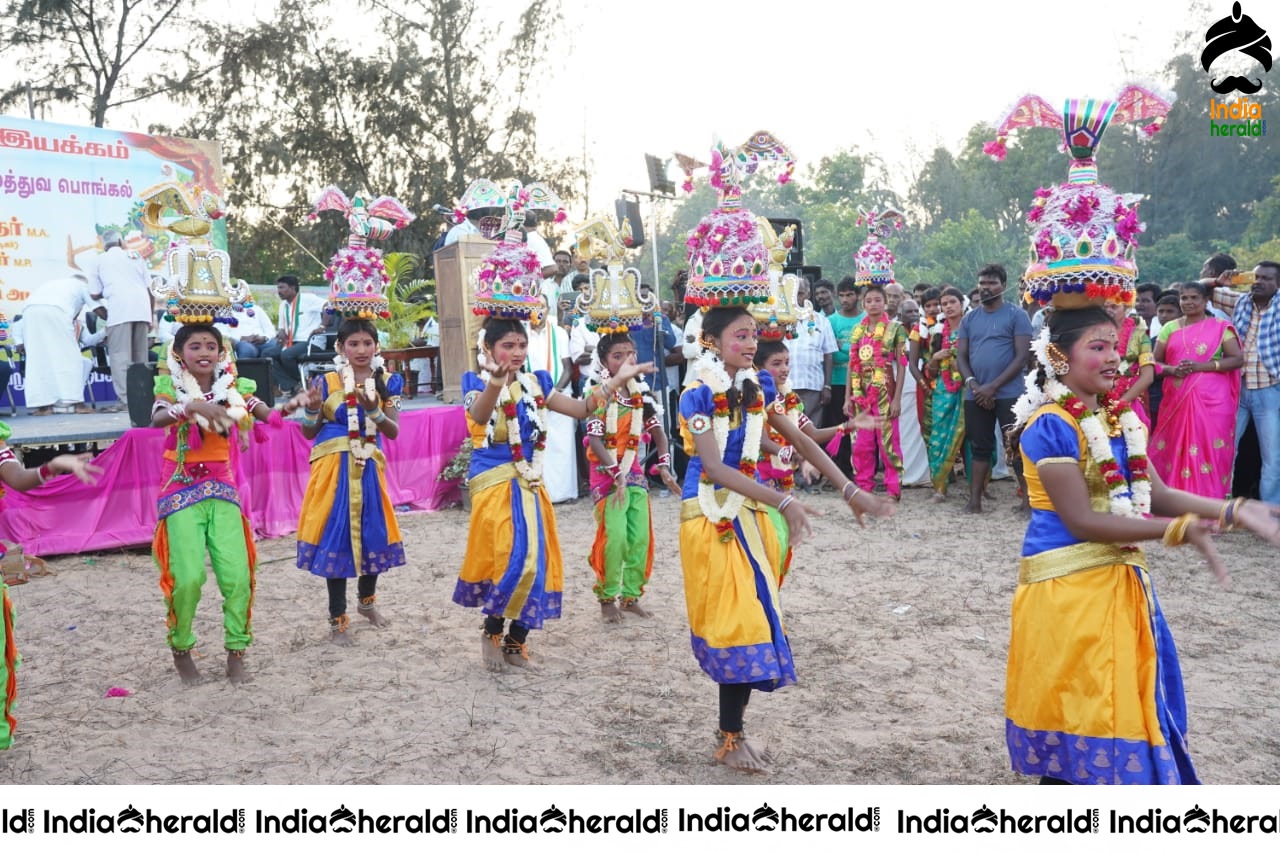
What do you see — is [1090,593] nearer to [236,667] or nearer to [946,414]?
[236,667]

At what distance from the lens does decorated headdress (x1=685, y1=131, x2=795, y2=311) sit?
4.20 meters

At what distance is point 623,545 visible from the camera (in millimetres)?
6230

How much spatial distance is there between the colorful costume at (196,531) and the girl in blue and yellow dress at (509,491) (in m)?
1.16

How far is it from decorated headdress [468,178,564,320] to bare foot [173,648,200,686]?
7.84 ft

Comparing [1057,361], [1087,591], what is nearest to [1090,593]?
[1087,591]

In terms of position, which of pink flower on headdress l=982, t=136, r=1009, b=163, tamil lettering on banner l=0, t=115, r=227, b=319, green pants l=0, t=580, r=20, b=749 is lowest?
green pants l=0, t=580, r=20, b=749

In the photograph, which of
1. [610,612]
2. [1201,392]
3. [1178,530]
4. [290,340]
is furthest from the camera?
[290,340]

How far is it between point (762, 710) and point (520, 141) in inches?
878

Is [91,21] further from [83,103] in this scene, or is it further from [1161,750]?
[1161,750]

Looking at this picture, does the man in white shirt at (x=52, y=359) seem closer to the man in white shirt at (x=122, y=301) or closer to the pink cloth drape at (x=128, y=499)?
the man in white shirt at (x=122, y=301)

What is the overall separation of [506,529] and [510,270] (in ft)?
4.51

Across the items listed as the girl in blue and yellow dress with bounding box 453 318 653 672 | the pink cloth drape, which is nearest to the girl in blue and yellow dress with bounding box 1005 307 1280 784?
the girl in blue and yellow dress with bounding box 453 318 653 672

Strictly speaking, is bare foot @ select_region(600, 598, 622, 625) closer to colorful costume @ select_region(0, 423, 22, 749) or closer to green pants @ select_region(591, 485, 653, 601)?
green pants @ select_region(591, 485, 653, 601)

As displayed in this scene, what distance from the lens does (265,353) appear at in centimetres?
1271
